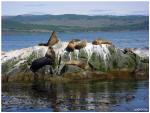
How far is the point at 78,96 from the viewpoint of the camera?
21.4 meters

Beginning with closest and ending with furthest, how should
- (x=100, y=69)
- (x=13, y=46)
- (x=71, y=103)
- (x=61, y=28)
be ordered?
(x=71, y=103) → (x=100, y=69) → (x=13, y=46) → (x=61, y=28)

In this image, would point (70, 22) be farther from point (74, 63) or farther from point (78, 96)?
point (78, 96)

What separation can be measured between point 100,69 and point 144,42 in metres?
8.96

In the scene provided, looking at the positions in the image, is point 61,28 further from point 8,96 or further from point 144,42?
point 8,96

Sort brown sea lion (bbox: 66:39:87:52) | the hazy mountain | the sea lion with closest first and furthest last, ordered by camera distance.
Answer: the sea lion → brown sea lion (bbox: 66:39:87:52) → the hazy mountain

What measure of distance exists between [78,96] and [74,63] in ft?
12.5

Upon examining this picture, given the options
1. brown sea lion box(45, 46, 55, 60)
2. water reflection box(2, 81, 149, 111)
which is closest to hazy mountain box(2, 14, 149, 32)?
brown sea lion box(45, 46, 55, 60)

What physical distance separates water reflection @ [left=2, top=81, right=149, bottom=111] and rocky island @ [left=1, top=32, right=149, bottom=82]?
748mm

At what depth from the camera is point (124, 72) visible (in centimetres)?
2525

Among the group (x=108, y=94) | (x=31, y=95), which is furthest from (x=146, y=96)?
(x=31, y=95)

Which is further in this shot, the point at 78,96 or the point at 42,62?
the point at 42,62

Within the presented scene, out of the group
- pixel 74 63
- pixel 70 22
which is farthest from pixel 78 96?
pixel 70 22

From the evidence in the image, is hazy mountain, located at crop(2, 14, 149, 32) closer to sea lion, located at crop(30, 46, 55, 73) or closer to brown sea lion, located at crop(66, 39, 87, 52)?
brown sea lion, located at crop(66, 39, 87, 52)

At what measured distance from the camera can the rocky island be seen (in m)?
24.9
